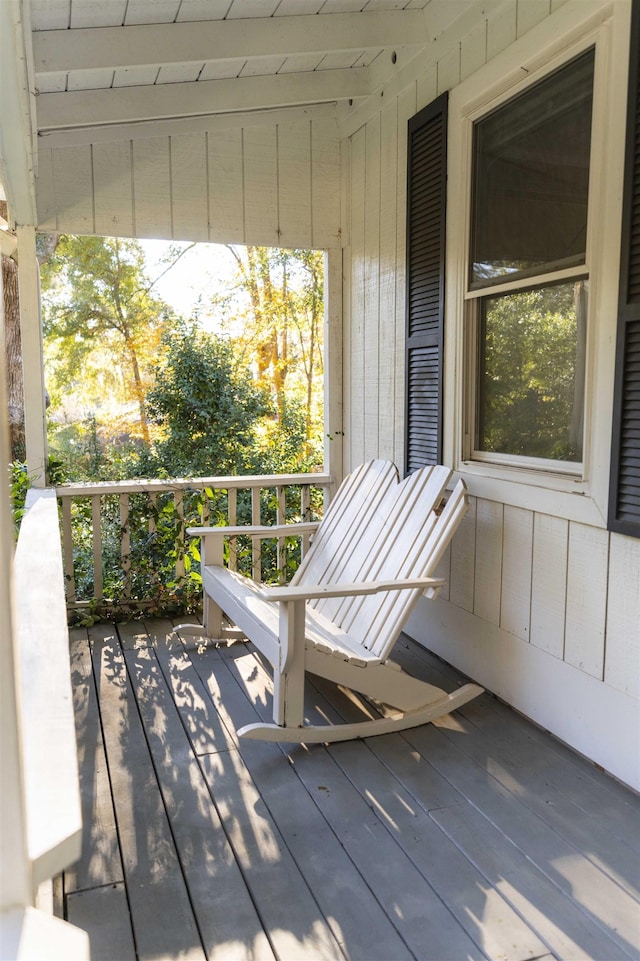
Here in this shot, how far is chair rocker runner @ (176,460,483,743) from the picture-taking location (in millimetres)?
2533

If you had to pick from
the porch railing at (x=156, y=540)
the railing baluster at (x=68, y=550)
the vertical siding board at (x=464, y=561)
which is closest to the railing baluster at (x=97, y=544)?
the porch railing at (x=156, y=540)

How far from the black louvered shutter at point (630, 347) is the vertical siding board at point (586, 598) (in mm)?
173

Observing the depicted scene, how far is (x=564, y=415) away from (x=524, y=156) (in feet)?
3.42

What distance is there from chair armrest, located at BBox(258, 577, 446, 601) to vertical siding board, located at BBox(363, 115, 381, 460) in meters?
1.47

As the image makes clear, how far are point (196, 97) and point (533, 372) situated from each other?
7.65 feet

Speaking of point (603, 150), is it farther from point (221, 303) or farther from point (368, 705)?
point (221, 303)

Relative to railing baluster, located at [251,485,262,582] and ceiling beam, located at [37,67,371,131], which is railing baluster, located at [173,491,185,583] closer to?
railing baluster, located at [251,485,262,582]

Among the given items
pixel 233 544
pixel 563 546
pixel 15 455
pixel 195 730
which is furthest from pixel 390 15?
pixel 15 455

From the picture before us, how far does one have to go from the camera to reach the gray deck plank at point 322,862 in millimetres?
1644

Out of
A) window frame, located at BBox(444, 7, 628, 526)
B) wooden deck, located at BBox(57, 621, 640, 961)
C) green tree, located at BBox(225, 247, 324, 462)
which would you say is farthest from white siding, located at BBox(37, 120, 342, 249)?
green tree, located at BBox(225, 247, 324, 462)

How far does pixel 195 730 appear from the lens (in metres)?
2.71

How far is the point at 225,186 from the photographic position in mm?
4078

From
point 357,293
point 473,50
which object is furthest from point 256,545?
point 473,50

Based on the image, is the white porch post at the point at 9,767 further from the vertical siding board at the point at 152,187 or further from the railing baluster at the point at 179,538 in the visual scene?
the vertical siding board at the point at 152,187
